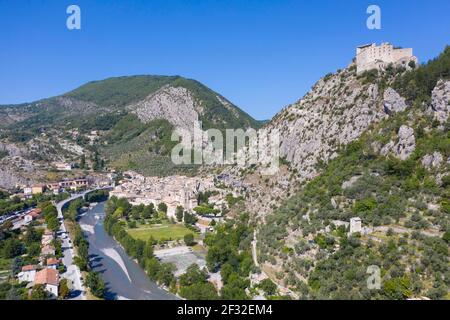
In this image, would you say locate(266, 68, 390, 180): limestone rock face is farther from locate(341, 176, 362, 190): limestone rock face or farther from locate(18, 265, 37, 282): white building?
locate(18, 265, 37, 282): white building

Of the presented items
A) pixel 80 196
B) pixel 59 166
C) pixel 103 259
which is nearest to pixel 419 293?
pixel 103 259

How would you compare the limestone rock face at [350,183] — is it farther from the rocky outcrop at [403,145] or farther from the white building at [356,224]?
the white building at [356,224]

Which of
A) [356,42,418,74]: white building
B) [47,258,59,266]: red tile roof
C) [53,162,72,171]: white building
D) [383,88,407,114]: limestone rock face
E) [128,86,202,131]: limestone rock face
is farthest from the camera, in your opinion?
[128,86,202,131]: limestone rock face

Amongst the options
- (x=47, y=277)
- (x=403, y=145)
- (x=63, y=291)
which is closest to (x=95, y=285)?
(x=63, y=291)

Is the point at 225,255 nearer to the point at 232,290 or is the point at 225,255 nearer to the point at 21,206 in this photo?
the point at 232,290

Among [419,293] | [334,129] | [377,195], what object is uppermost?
[334,129]

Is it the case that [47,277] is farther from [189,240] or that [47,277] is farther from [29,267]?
[189,240]

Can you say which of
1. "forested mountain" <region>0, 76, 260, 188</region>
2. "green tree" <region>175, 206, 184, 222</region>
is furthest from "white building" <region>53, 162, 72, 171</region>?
"green tree" <region>175, 206, 184, 222</region>
